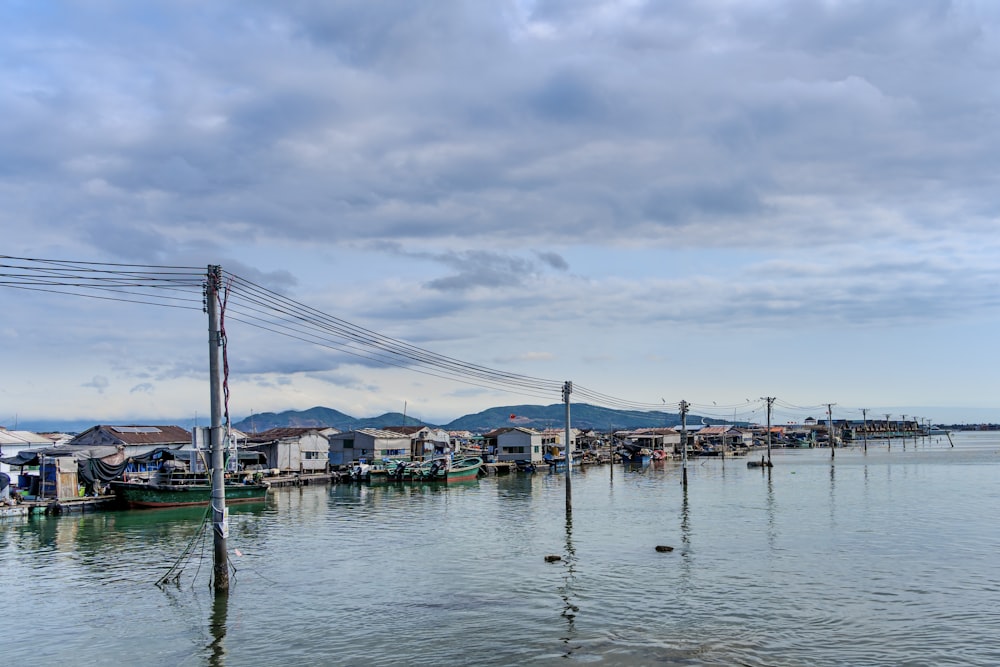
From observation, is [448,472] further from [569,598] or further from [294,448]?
[569,598]

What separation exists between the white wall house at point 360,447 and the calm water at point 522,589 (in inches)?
1842

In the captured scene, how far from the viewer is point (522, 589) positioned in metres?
27.2

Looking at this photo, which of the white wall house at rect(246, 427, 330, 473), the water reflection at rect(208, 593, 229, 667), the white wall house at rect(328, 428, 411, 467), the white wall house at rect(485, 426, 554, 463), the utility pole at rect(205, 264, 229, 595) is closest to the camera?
the water reflection at rect(208, 593, 229, 667)

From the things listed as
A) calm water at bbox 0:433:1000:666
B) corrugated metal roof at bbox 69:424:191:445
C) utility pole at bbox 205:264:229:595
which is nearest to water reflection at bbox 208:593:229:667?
calm water at bbox 0:433:1000:666

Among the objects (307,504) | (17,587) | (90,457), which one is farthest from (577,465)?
(17,587)

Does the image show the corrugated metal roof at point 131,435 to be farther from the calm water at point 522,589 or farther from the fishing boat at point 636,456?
the fishing boat at point 636,456

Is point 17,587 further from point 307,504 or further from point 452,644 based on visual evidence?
point 307,504

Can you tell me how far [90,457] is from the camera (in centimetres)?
→ 6469

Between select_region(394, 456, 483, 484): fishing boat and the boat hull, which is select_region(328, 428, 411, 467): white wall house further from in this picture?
the boat hull

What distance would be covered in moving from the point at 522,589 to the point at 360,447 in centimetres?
7629

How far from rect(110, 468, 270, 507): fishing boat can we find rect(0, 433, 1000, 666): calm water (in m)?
5.42

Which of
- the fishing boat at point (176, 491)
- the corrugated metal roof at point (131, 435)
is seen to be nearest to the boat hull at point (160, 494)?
the fishing boat at point (176, 491)

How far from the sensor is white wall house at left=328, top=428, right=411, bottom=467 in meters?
100

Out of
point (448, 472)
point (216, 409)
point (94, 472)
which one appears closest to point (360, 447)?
point (448, 472)
